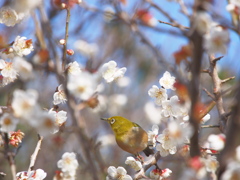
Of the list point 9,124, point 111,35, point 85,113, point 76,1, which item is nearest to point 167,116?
point 76,1

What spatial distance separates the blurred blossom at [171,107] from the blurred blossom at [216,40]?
74 centimetres

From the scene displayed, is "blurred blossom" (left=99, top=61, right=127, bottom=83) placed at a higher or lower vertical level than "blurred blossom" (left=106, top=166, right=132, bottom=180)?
higher

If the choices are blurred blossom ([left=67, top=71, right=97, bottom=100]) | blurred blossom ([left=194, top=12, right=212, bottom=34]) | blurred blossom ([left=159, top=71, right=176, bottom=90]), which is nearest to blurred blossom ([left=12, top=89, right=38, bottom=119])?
blurred blossom ([left=67, top=71, right=97, bottom=100])

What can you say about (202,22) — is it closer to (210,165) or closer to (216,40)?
(216,40)

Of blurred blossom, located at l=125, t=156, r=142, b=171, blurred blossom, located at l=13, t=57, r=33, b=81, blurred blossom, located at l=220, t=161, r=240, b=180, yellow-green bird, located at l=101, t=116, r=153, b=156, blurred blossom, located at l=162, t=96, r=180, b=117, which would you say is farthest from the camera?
yellow-green bird, located at l=101, t=116, r=153, b=156

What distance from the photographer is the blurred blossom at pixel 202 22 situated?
3.91ft

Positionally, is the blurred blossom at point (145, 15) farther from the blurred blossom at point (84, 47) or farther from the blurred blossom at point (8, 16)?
Result: the blurred blossom at point (84, 47)

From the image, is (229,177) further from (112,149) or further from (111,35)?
(111,35)

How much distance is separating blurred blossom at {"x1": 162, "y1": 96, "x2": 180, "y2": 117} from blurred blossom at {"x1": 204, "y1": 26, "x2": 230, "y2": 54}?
0.74 metres

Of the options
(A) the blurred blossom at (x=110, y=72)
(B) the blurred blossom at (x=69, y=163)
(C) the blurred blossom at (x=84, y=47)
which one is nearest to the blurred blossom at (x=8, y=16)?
(A) the blurred blossom at (x=110, y=72)

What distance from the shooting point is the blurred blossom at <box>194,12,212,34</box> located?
46.9 inches

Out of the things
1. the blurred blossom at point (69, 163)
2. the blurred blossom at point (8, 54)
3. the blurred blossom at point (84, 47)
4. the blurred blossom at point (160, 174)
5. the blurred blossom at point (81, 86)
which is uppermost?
the blurred blossom at point (84, 47)

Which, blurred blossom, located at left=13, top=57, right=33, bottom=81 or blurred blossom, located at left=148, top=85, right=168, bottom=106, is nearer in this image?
blurred blossom, located at left=13, top=57, right=33, bottom=81

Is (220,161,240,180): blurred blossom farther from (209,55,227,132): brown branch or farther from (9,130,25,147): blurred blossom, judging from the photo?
(9,130,25,147): blurred blossom
